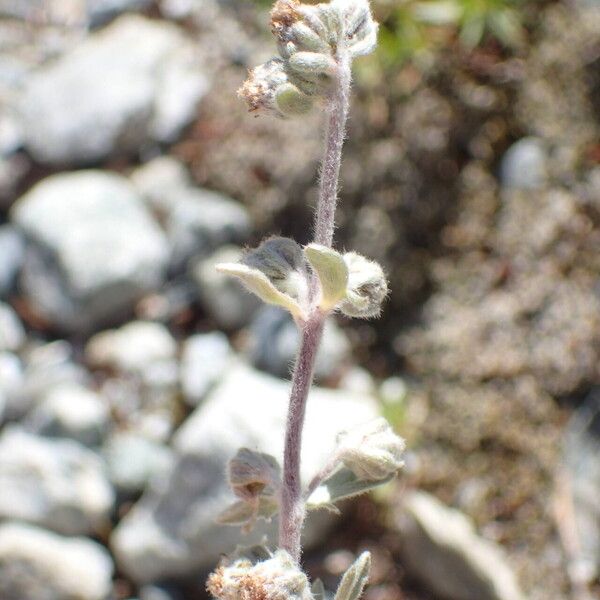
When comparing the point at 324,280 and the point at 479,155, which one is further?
the point at 479,155

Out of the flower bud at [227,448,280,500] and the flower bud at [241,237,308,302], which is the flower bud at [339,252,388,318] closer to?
the flower bud at [241,237,308,302]

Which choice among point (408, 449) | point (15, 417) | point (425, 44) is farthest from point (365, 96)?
point (15, 417)

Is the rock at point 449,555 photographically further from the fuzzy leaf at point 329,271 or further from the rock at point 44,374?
the fuzzy leaf at point 329,271

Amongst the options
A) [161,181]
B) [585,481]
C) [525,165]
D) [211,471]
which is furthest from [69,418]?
[525,165]

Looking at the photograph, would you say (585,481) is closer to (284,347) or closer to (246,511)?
(284,347)

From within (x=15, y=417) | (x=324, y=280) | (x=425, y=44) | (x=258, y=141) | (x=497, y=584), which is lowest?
(x=15, y=417)

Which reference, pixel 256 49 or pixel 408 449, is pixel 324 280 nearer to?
pixel 408 449
